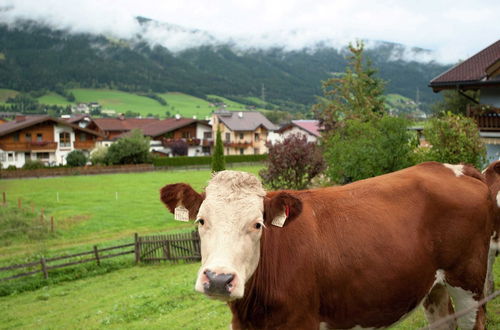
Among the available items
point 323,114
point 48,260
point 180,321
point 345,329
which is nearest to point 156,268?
point 48,260

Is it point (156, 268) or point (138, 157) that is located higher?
point (138, 157)

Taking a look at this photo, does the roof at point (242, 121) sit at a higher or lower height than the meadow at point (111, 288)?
higher

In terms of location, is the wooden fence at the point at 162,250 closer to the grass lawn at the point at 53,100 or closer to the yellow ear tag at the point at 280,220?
the yellow ear tag at the point at 280,220

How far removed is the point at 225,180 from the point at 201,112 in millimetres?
193844

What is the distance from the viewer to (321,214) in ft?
15.3

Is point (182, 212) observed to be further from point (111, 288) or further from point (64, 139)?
point (64, 139)

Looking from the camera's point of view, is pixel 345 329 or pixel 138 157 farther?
pixel 138 157

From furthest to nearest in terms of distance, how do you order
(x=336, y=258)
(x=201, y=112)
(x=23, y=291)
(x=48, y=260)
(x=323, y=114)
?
(x=201, y=112) → (x=323, y=114) → (x=48, y=260) → (x=23, y=291) → (x=336, y=258)

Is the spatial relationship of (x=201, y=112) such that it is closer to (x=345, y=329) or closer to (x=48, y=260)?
(x=48, y=260)

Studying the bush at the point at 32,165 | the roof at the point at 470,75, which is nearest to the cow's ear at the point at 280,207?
the roof at the point at 470,75

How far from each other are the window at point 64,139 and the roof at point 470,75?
209 feet

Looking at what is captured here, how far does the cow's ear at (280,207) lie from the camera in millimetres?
4109

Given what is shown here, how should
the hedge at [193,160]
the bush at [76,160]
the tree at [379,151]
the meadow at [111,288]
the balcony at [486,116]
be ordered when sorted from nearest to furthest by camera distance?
the meadow at [111,288] < the tree at [379,151] < the balcony at [486,116] < the bush at [76,160] < the hedge at [193,160]

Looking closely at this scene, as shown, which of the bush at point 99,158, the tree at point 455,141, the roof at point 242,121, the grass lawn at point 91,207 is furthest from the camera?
the roof at point 242,121
